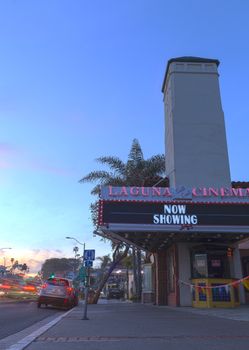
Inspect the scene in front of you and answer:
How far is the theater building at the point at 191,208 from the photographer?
2181 centimetres

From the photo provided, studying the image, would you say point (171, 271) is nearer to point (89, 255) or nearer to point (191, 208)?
point (191, 208)

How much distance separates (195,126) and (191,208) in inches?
287

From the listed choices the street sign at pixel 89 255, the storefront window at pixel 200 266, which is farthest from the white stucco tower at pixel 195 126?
the street sign at pixel 89 255

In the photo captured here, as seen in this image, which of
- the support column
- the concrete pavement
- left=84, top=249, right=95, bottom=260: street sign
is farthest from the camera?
the support column

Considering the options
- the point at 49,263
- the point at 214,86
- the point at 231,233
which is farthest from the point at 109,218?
the point at 49,263

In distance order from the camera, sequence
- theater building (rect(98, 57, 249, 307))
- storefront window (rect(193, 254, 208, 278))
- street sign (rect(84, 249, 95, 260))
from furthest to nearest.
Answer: storefront window (rect(193, 254, 208, 278)) → theater building (rect(98, 57, 249, 307)) → street sign (rect(84, 249, 95, 260))

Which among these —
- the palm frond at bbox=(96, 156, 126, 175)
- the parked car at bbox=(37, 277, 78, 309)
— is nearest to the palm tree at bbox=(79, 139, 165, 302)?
the palm frond at bbox=(96, 156, 126, 175)

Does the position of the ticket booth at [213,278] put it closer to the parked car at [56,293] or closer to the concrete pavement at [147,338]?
the parked car at [56,293]

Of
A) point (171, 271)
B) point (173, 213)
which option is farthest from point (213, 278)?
point (171, 271)

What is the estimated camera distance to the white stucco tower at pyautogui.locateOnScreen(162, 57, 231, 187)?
26.8 m

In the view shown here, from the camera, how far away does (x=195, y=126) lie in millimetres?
27734

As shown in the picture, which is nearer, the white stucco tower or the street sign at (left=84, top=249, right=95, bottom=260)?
the street sign at (left=84, top=249, right=95, bottom=260)

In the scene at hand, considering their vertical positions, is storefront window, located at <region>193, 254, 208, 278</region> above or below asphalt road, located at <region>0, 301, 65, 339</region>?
above

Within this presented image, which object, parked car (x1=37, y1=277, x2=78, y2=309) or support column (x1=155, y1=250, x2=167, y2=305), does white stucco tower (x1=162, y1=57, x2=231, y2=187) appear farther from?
parked car (x1=37, y1=277, x2=78, y2=309)
